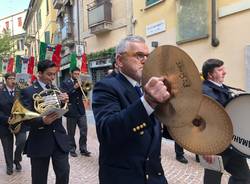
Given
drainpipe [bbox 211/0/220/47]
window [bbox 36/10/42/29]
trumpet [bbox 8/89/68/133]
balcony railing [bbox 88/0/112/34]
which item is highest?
window [bbox 36/10/42/29]

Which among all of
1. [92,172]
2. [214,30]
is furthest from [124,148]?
[214,30]

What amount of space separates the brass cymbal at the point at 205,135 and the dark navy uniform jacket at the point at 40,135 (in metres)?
2.41

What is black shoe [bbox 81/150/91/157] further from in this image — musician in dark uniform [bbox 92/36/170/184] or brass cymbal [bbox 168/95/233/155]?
brass cymbal [bbox 168/95/233/155]

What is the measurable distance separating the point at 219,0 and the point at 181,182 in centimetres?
620

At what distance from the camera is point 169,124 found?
79.7 inches

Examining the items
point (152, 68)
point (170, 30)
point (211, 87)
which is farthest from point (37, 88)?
point (170, 30)

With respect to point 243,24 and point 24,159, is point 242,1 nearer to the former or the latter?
point 243,24

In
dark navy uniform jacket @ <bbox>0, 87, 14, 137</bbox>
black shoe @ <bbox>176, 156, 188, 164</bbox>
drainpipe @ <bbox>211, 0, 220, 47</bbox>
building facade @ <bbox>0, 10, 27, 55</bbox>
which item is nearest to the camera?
dark navy uniform jacket @ <bbox>0, 87, 14, 137</bbox>

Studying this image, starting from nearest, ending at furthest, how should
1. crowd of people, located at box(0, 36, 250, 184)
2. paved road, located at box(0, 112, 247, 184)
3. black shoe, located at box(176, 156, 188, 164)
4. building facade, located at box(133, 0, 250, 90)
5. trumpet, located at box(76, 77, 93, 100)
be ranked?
1. crowd of people, located at box(0, 36, 250, 184)
2. paved road, located at box(0, 112, 247, 184)
3. black shoe, located at box(176, 156, 188, 164)
4. trumpet, located at box(76, 77, 93, 100)
5. building facade, located at box(133, 0, 250, 90)

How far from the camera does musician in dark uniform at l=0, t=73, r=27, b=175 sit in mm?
7378

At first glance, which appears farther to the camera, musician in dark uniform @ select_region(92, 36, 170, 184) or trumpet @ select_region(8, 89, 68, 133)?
trumpet @ select_region(8, 89, 68, 133)

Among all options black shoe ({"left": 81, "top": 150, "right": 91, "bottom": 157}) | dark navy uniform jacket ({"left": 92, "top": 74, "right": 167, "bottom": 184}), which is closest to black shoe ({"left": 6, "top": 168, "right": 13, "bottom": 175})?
black shoe ({"left": 81, "top": 150, "right": 91, "bottom": 157})

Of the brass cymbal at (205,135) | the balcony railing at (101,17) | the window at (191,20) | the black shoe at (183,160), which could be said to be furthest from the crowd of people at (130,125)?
the balcony railing at (101,17)

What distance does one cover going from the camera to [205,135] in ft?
7.47
